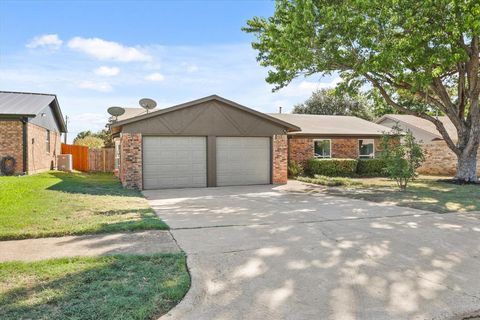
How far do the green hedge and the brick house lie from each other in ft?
12.1

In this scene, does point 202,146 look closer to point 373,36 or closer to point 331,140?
point 373,36

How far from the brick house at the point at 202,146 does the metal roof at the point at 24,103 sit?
185 inches

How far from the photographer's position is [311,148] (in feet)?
67.1

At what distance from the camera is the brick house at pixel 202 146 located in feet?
46.6

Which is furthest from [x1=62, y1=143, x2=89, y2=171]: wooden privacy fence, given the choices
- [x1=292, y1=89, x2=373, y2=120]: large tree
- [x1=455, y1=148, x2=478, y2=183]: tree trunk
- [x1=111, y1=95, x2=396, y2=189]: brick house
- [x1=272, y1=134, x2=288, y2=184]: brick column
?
[x1=292, y1=89, x2=373, y2=120]: large tree

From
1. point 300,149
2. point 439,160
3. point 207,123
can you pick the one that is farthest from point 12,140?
point 439,160

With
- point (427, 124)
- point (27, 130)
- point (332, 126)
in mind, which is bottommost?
point (27, 130)

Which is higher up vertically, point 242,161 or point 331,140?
point 331,140

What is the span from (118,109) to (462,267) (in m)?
16.9

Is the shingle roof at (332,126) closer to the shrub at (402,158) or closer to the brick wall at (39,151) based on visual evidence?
the shrub at (402,158)

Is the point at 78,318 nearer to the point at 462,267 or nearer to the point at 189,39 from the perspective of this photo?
the point at 462,267

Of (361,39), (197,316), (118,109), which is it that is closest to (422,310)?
(197,316)

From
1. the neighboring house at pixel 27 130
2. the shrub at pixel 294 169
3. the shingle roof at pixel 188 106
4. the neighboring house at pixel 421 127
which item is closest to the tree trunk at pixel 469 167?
the shrub at pixel 294 169

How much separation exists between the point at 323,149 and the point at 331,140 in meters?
0.69
